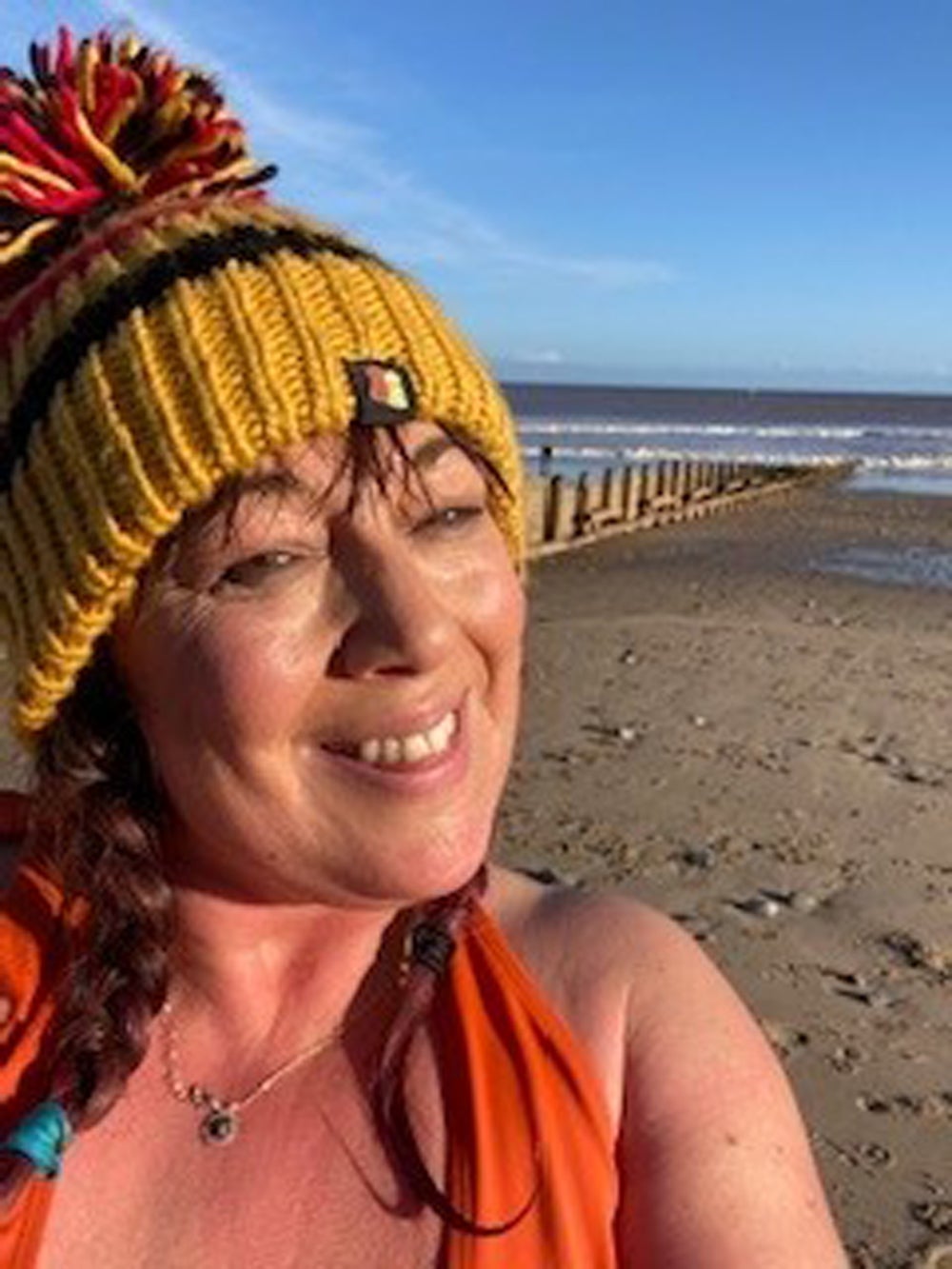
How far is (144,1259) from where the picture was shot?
7.03 feet

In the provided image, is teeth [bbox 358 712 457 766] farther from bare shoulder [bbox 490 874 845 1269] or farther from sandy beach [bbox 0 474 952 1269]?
sandy beach [bbox 0 474 952 1269]

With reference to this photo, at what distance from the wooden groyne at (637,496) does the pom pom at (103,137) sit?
12.8m

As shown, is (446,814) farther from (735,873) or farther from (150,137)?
(735,873)

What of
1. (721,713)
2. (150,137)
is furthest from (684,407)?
(150,137)

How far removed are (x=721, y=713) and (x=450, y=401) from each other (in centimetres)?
808

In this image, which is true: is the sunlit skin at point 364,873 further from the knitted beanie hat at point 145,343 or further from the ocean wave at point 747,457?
the ocean wave at point 747,457

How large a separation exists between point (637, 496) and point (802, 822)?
19717 millimetres

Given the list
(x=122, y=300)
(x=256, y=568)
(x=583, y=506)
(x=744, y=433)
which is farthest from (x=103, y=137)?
(x=744, y=433)

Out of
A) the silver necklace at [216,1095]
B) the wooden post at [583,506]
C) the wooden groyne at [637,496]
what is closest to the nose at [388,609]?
the silver necklace at [216,1095]

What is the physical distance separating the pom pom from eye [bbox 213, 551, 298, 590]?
1.94 ft

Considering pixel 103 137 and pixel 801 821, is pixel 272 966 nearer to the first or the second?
pixel 103 137

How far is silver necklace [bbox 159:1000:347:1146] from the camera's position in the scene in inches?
89.6

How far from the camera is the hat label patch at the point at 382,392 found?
7.22 feet

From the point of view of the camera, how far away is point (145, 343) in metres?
2.15
